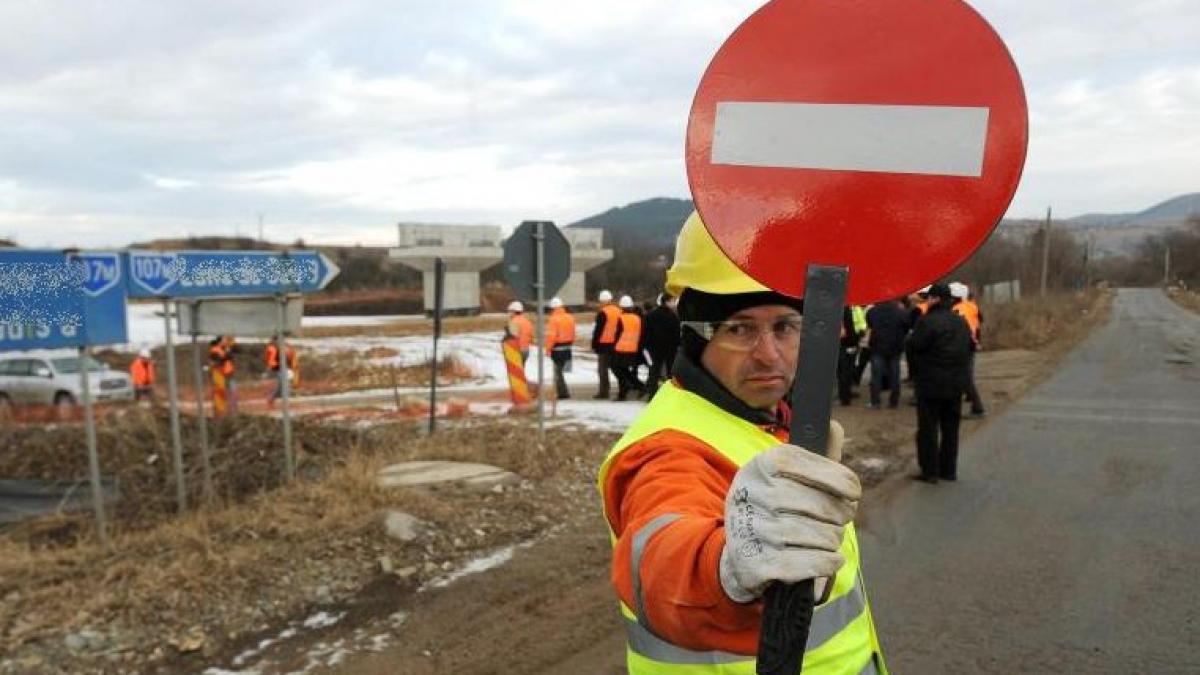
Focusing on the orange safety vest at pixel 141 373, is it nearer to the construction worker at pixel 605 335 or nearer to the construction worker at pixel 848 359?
the construction worker at pixel 605 335

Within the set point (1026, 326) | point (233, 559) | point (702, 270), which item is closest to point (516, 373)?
point (233, 559)

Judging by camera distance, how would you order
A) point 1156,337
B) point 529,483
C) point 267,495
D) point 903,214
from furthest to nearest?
point 1156,337 < point 529,483 < point 267,495 < point 903,214

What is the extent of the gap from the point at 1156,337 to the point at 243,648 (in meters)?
34.4

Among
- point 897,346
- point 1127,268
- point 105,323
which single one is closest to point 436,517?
point 105,323

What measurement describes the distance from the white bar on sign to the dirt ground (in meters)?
3.50

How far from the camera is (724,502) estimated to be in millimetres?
1516

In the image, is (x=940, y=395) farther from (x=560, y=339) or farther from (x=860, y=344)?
(x=560, y=339)

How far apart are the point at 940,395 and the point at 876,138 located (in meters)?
7.67

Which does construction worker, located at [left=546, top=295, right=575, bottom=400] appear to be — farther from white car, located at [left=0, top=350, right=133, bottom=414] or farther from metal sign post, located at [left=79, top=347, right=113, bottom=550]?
white car, located at [left=0, top=350, right=133, bottom=414]

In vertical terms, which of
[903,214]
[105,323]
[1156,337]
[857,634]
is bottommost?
[1156,337]

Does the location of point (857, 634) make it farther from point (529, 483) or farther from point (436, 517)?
point (529, 483)

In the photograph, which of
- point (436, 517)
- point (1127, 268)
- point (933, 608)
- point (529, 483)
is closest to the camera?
point (933, 608)

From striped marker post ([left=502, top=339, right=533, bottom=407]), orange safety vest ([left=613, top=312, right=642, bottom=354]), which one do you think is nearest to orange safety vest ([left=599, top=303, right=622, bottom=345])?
orange safety vest ([left=613, top=312, right=642, bottom=354])

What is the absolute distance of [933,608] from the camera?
502 centimetres
